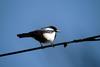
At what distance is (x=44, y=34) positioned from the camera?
7250mm

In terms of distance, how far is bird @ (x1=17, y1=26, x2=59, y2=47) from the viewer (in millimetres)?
6555

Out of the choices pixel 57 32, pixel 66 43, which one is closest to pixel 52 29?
pixel 57 32

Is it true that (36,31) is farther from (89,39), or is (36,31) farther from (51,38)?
(89,39)

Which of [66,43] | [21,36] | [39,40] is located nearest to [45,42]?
[39,40]

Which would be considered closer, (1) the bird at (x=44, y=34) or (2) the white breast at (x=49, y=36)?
(1) the bird at (x=44, y=34)

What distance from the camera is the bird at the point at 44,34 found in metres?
6.55

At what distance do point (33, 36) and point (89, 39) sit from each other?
2.55 metres

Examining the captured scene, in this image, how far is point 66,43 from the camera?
4.62 m

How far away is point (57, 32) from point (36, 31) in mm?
1254

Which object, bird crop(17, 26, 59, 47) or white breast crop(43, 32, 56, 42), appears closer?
bird crop(17, 26, 59, 47)

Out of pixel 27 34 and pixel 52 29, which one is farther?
pixel 52 29

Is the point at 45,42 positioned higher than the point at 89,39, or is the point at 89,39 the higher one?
the point at 89,39

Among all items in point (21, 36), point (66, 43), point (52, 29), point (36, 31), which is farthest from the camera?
point (52, 29)

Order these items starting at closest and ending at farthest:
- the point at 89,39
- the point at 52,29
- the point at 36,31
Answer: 1. the point at 89,39
2. the point at 36,31
3. the point at 52,29
